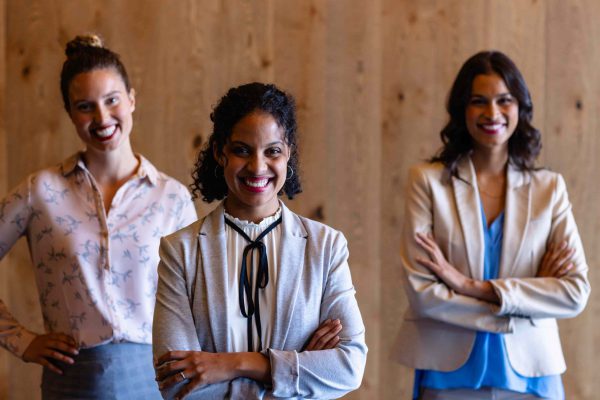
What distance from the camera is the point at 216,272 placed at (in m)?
1.75

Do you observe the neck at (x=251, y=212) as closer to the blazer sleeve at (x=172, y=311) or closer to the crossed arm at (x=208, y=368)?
the blazer sleeve at (x=172, y=311)

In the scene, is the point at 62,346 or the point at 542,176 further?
the point at 542,176

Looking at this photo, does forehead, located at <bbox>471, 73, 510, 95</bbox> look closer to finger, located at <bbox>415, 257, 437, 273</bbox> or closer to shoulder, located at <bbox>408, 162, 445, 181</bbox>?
shoulder, located at <bbox>408, 162, 445, 181</bbox>

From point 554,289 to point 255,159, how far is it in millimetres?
1225

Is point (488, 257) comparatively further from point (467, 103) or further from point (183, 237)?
point (183, 237)

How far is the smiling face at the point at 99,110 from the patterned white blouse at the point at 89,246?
10 centimetres

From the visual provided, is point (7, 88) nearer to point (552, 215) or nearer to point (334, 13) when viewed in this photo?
point (334, 13)

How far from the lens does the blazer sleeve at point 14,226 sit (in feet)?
7.84

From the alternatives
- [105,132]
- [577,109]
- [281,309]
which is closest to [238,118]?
[281,309]

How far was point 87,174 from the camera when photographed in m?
2.42

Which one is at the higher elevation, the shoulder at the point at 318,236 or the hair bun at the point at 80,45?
the hair bun at the point at 80,45

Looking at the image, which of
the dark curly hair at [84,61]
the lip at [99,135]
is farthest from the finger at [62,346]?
the dark curly hair at [84,61]

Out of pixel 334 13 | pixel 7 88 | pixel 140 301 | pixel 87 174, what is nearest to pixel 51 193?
pixel 87 174

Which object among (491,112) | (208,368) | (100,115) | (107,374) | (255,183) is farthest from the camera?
(491,112)
